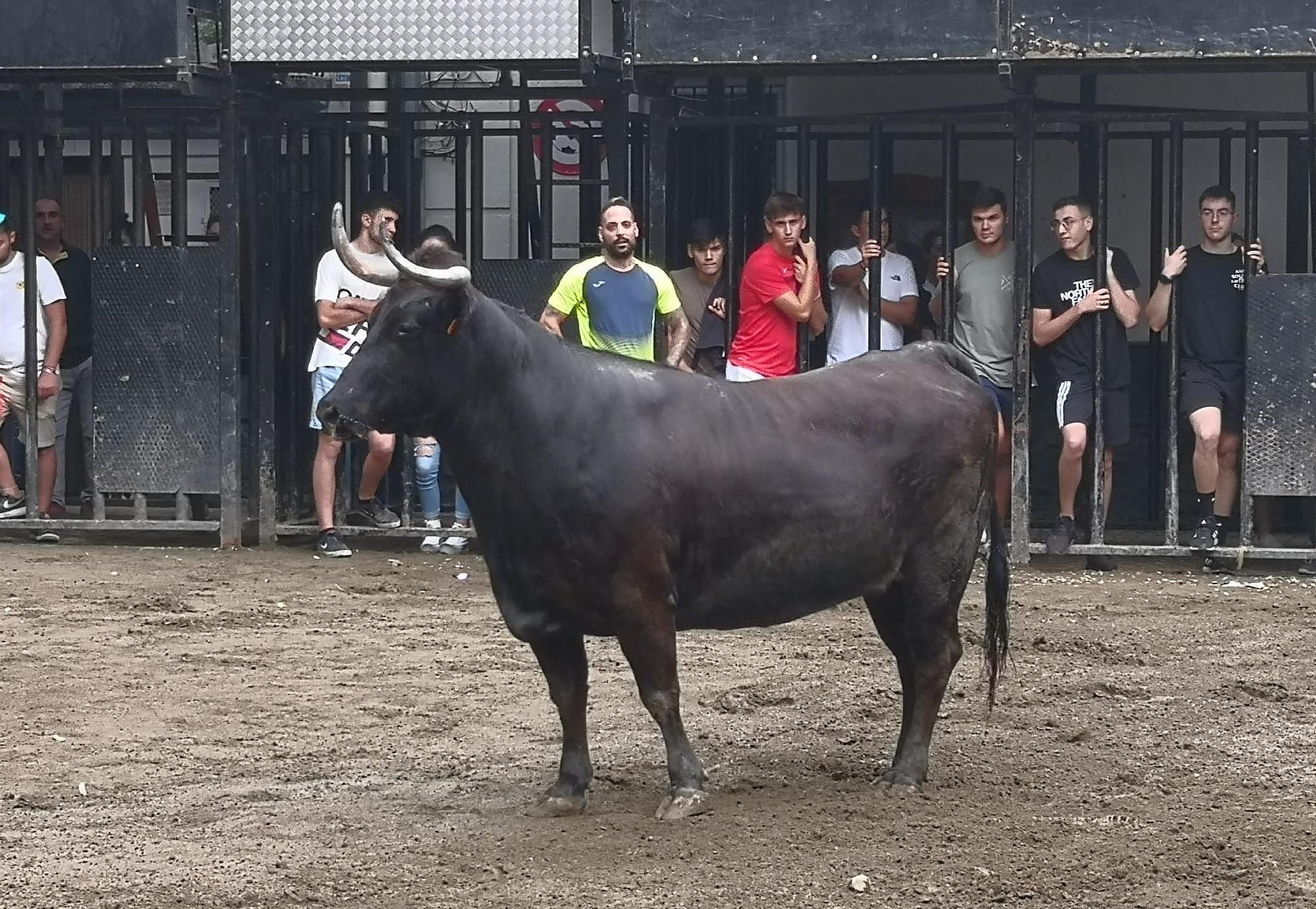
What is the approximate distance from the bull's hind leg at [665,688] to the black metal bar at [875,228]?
196 inches

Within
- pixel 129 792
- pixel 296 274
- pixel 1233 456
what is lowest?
pixel 129 792

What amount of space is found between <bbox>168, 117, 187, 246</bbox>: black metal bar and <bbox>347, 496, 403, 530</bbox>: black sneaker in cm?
172

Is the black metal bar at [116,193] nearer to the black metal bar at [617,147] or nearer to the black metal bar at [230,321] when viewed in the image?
the black metal bar at [230,321]

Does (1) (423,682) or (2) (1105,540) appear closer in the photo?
(1) (423,682)

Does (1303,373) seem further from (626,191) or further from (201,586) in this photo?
(201,586)

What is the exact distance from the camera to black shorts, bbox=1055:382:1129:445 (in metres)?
10.5

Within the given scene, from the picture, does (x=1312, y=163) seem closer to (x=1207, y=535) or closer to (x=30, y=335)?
(x=1207, y=535)

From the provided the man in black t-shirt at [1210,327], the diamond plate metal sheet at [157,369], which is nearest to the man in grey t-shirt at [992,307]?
the man in black t-shirt at [1210,327]

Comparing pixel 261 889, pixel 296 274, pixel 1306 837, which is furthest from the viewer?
pixel 296 274

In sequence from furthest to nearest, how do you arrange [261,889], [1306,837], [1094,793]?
[1094,793] < [1306,837] < [261,889]

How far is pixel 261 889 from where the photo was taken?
516 centimetres

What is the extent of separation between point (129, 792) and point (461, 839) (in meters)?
1.18

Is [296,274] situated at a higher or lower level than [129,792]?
higher

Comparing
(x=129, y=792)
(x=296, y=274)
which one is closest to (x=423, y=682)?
(x=129, y=792)
